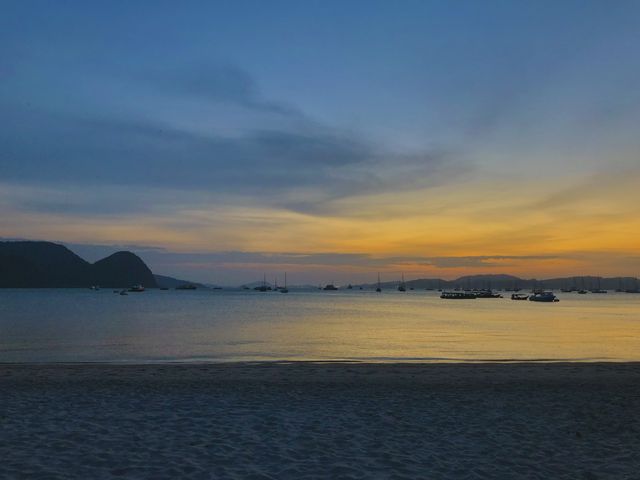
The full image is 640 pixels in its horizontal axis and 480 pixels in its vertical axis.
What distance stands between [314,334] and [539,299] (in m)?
151

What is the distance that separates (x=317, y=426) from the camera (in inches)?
501

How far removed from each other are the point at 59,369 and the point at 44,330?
3788cm

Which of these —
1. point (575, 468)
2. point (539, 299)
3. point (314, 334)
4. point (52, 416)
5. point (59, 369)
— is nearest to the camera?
point (575, 468)

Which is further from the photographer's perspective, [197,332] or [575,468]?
[197,332]

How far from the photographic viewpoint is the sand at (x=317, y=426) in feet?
31.7

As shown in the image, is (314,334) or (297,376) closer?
(297,376)

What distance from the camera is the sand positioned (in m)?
9.65

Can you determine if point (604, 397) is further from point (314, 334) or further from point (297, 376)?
point (314, 334)

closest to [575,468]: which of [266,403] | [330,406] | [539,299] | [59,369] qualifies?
[330,406]

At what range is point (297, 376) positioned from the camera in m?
21.4

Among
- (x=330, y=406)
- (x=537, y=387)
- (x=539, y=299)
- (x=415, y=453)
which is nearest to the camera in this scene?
(x=415, y=453)

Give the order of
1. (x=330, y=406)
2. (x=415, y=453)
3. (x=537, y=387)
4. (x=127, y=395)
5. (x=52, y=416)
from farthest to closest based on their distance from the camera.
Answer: (x=537, y=387) → (x=127, y=395) → (x=330, y=406) → (x=52, y=416) → (x=415, y=453)

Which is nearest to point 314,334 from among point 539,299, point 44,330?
point 44,330

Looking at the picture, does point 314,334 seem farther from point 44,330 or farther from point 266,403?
point 266,403
